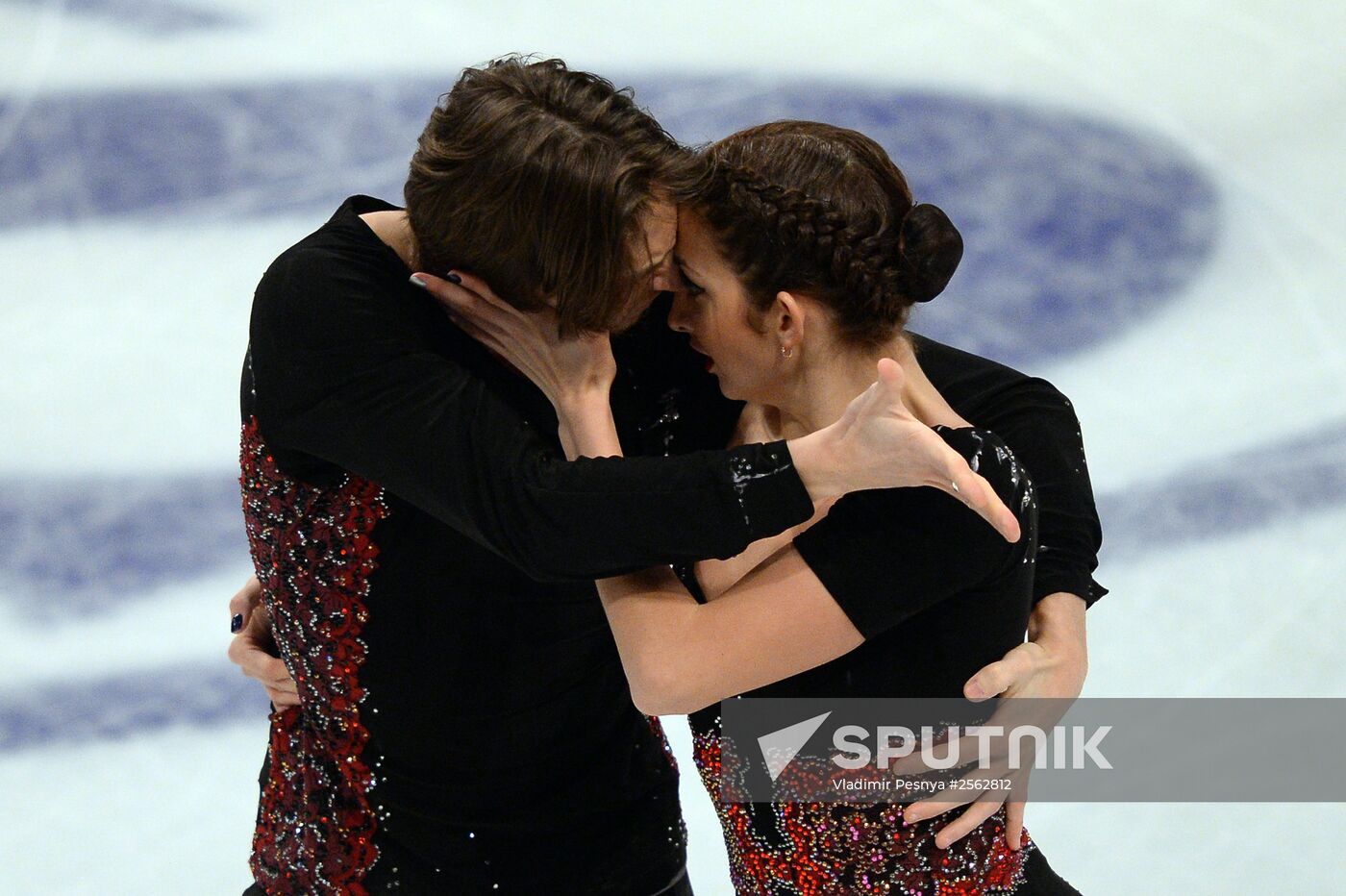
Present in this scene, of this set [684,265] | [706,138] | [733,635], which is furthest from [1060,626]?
[706,138]

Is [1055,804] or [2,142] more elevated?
[2,142]

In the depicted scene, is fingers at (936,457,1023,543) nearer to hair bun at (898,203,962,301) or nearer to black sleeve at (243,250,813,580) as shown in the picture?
black sleeve at (243,250,813,580)

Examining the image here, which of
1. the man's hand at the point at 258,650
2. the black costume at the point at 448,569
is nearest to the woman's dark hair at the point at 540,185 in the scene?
the black costume at the point at 448,569

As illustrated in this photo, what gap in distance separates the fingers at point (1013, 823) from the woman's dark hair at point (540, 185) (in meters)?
0.75

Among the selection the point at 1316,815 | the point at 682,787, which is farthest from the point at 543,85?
the point at 1316,815

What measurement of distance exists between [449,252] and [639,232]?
20 cm

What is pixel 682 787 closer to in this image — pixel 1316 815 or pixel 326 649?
pixel 1316 815

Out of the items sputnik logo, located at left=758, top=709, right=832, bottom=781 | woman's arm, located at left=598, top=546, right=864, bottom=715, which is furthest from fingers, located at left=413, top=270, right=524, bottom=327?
sputnik logo, located at left=758, top=709, right=832, bottom=781

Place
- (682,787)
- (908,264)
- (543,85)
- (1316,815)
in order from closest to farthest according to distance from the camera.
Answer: (543,85), (908,264), (1316,815), (682,787)

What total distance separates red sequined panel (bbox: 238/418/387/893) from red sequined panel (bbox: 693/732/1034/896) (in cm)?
43

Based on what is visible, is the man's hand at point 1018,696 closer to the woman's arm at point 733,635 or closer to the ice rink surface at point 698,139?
the woman's arm at point 733,635

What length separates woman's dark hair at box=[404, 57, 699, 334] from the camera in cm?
155

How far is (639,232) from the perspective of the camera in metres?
1.64

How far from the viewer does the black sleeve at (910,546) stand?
5.13ft
